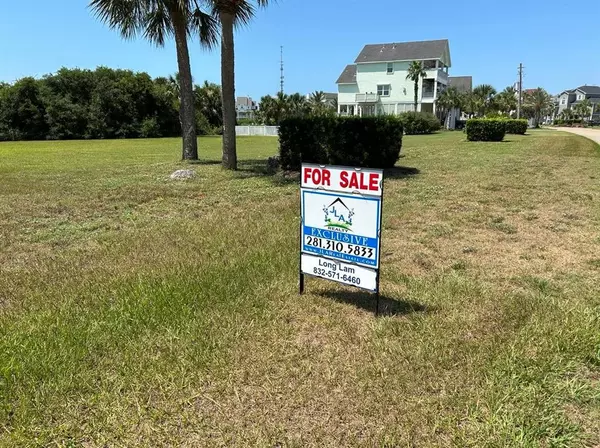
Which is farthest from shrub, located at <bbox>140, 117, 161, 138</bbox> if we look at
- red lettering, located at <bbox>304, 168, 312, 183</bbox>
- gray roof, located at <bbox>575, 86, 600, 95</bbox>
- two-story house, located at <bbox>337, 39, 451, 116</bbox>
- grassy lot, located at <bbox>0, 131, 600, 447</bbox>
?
gray roof, located at <bbox>575, 86, 600, 95</bbox>

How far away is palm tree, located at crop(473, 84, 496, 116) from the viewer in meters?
68.9

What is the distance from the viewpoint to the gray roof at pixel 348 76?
198 ft

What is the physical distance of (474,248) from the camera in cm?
509

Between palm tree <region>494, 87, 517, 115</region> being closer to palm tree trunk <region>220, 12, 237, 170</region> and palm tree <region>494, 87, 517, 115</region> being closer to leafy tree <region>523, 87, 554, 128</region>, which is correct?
leafy tree <region>523, 87, 554, 128</region>

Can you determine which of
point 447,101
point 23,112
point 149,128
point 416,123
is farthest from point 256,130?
point 447,101

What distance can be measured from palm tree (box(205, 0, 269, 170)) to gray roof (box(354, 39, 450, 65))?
160 feet

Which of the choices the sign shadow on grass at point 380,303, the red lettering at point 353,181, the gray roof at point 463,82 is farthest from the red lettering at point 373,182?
the gray roof at point 463,82

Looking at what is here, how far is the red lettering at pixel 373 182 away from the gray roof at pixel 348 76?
60029 mm

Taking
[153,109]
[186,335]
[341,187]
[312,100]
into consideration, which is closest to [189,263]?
[186,335]

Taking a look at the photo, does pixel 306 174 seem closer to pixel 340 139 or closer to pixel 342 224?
pixel 342 224

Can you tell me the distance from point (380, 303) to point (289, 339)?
920 mm

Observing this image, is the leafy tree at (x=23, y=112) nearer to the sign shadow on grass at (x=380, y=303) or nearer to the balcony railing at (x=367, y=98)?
the balcony railing at (x=367, y=98)

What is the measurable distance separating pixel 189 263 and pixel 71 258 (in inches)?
55.6

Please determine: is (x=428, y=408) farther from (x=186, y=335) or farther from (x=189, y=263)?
(x=189, y=263)
